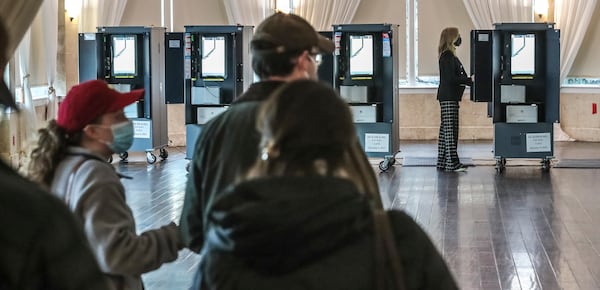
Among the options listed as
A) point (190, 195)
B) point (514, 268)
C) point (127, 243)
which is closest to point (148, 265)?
point (127, 243)

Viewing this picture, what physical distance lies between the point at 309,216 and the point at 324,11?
1401 cm

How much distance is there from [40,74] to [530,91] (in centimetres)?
614

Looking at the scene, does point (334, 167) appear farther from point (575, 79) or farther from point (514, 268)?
point (575, 79)

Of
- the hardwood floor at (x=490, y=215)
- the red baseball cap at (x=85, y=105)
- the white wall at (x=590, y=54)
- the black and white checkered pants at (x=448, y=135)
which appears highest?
the white wall at (x=590, y=54)

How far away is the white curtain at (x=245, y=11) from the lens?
50.1 ft

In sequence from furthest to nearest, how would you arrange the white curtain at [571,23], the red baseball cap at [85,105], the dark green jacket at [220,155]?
the white curtain at [571,23] → the red baseball cap at [85,105] → the dark green jacket at [220,155]

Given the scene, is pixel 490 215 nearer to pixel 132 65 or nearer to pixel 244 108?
pixel 132 65

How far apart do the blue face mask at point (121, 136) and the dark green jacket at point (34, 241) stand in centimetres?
148

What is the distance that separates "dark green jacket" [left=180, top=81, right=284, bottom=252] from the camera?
7.06ft

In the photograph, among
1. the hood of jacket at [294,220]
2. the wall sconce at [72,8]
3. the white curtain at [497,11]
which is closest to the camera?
the hood of jacket at [294,220]

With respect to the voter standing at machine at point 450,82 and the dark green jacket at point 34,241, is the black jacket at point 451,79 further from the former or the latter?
the dark green jacket at point 34,241

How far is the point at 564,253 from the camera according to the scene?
631cm

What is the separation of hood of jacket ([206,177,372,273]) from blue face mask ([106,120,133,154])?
1.18 meters

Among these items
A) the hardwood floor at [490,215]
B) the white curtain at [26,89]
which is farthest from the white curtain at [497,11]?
the white curtain at [26,89]
